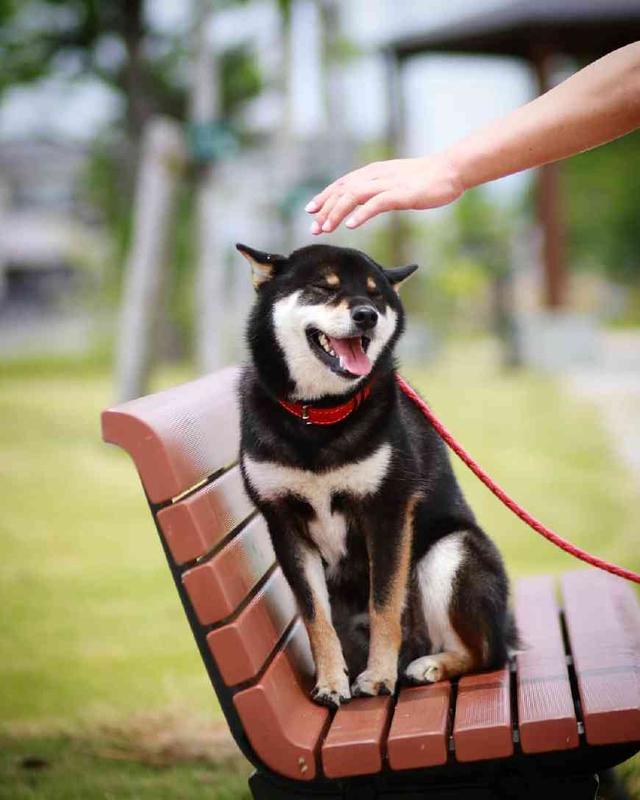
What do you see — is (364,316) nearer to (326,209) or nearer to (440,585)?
(326,209)

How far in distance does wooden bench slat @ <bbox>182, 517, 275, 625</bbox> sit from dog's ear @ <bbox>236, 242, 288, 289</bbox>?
2.13 ft

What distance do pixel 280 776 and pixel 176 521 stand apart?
572mm

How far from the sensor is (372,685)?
2453 mm

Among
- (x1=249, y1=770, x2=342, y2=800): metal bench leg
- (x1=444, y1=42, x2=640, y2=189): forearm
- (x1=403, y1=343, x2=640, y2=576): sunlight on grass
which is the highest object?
(x1=444, y1=42, x2=640, y2=189): forearm

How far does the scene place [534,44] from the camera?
14.2 m

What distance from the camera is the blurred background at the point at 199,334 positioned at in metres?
3.84

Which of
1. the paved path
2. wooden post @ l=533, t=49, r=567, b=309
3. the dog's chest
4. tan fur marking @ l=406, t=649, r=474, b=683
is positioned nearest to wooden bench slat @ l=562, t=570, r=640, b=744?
tan fur marking @ l=406, t=649, r=474, b=683

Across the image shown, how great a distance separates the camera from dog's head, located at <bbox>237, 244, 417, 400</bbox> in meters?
2.53

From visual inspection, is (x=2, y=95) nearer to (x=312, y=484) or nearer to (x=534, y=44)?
(x=534, y=44)

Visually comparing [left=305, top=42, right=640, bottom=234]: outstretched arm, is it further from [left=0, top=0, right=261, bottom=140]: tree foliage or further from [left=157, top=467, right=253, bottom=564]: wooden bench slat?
[left=0, top=0, right=261, bottom=140]: tree foliage

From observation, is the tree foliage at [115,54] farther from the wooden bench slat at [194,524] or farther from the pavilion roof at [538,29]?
the wooden bench slat at [194,524]

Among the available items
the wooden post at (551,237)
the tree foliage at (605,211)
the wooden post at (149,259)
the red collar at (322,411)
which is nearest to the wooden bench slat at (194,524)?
the red collar at (322,411)

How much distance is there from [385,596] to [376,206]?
90 centimetres

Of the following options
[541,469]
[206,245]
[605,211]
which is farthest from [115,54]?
[541,469]
